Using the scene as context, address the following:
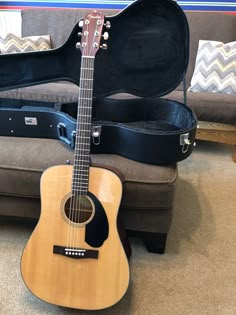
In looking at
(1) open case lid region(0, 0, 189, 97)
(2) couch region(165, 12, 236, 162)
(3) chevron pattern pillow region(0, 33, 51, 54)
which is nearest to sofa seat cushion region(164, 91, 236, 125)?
(2) couch region(165, 12, 236, 162)

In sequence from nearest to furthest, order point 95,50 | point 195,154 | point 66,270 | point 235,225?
1. point 66,270
2. point 95,50
3. point 235,225
4. point 195,154

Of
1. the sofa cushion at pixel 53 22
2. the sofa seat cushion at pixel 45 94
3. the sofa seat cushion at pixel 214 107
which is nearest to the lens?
the sofa seat cushion at pixel 214 107

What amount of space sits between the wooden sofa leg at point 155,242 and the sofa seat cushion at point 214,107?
923mm

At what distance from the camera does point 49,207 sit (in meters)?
0.86

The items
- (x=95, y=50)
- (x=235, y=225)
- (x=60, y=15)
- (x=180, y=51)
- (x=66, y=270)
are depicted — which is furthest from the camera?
(x=60, y=15)

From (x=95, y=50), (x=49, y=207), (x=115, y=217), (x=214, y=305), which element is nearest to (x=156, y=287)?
(x=214, y=305)

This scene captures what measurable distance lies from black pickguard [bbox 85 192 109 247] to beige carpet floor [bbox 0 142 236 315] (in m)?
0.24

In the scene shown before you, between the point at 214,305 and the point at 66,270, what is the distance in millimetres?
516

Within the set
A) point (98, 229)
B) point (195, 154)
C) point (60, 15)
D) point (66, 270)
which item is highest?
point (60, 15)

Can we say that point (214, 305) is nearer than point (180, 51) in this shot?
Yes

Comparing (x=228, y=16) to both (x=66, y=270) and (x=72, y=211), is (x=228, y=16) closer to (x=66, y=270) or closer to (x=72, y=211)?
(x=72, y=211)

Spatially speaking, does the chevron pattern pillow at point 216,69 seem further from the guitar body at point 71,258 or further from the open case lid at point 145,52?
the guitar body at point 71,258

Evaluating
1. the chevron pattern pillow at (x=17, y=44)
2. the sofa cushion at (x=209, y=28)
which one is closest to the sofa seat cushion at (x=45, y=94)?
the chevron pattern pillow at (x=17, y=44)

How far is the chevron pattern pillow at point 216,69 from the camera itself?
179cm
